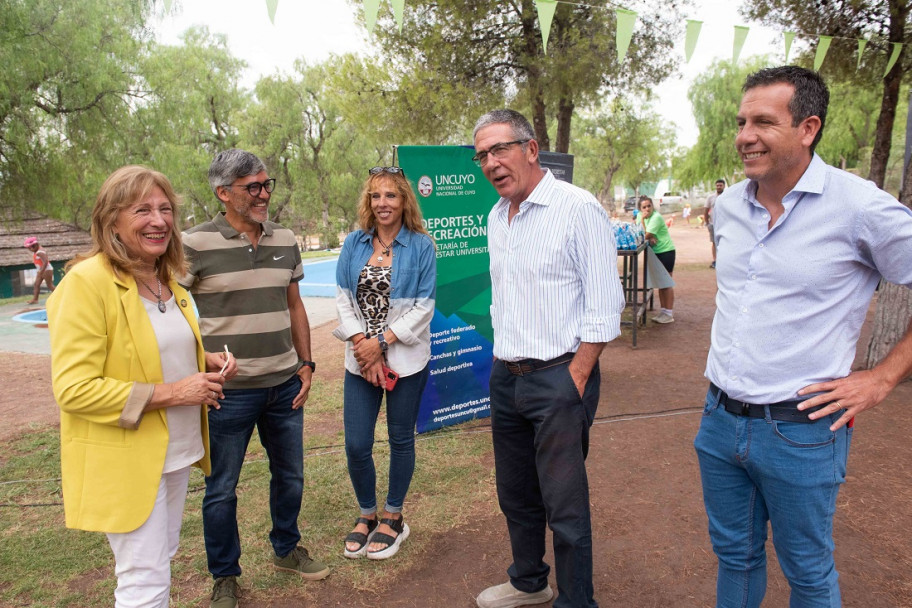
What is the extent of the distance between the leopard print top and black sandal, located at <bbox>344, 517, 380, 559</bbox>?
106cm

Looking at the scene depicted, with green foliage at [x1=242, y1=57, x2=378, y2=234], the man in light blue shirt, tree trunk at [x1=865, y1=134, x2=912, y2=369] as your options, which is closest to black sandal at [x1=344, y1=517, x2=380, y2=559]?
the man in light blue shirt

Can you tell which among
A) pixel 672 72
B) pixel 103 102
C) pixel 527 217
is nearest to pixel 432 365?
pixel 527 217

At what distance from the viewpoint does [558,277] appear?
233 centimetres

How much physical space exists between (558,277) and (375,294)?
1259 millimetres

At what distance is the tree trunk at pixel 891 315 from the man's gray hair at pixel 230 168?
5670 mm

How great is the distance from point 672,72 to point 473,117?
3.55 metres

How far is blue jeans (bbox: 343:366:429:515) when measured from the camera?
321 centimetres

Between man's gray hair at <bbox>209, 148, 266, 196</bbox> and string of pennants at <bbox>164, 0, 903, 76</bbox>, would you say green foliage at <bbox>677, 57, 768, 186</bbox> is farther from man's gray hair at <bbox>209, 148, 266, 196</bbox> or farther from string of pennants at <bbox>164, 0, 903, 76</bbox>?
man's gray hair at <bbox>209, 148, 266, 196</bbox>

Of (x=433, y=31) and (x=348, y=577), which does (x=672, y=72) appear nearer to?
(x=433, y=31)

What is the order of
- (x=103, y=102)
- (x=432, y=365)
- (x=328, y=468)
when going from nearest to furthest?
1. (x=328, y=468)
2. (x=432, y=365)
3. (x=103, y=102)

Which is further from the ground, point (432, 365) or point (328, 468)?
point (432, 365)

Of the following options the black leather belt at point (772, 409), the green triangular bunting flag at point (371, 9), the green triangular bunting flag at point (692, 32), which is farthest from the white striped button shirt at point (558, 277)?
the green triangular bunting flag at point (692, 32)

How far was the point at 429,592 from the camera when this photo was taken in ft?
9.86

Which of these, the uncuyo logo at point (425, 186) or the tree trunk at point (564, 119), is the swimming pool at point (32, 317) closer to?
the tree trunk at point (564, 119)
